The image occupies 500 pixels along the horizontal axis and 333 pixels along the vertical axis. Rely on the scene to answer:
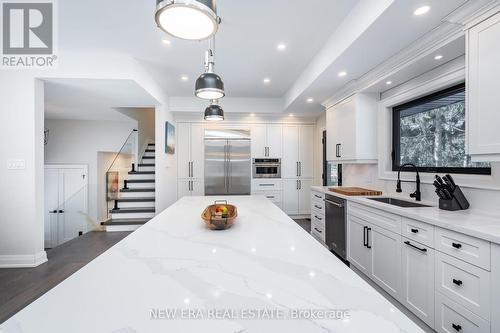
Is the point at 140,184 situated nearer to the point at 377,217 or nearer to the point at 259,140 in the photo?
the point at 259,140

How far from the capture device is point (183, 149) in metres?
5.14

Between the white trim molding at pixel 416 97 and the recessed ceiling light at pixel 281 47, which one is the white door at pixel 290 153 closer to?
the white trim molding at pixel 416 97

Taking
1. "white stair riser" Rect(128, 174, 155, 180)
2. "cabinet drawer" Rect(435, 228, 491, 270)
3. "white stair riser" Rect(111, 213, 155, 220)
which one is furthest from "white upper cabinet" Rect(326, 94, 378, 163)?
"white stair riser" Rect(128, 174, 155, 180)

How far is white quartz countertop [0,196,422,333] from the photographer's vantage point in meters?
0.59

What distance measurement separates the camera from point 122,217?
181 inches

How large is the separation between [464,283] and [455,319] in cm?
27

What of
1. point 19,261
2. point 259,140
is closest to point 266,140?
point 259,140

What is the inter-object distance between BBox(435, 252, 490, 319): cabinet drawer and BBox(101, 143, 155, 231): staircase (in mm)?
4413

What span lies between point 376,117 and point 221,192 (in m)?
3.40

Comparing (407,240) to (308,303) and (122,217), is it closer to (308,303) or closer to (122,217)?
(308,303)

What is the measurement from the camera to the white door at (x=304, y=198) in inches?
212

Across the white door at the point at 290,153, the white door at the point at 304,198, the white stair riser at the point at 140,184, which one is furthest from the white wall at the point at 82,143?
the white door at the point at 304,198

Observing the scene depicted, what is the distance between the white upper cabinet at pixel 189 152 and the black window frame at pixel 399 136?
3.70 metres

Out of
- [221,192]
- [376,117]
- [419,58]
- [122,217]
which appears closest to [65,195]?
[122,217]
